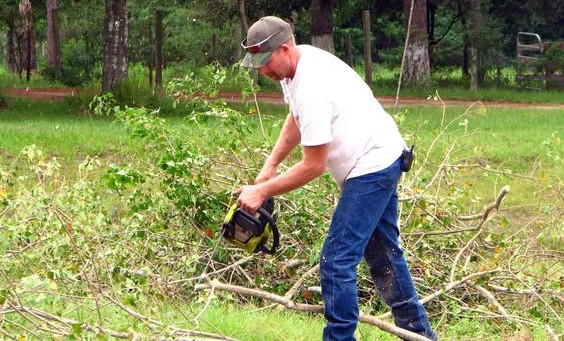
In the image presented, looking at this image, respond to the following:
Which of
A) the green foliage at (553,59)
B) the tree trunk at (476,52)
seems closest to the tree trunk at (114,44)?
the tree trunk at (476,52)

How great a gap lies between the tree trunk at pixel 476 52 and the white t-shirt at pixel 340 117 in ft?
67.6

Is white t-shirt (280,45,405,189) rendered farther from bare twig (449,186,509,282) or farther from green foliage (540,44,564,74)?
green foliage (540,44,564,74)

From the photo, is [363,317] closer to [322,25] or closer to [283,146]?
[283,146]

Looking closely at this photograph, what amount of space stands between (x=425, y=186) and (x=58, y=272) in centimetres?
323

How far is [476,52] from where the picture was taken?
2672cm

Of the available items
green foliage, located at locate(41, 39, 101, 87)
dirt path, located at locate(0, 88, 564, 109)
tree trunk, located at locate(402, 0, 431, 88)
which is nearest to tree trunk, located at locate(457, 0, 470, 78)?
tree trunk, located at locate(402, 0, 431, 88)

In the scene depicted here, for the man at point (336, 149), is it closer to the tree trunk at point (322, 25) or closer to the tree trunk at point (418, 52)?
the tree trunk at point (322, 25)

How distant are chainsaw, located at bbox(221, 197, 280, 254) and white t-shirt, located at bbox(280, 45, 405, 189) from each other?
16.6 inches

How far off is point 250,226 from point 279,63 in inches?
33.8

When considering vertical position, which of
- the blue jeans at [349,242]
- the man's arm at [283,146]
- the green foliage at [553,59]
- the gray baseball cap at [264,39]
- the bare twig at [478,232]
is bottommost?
the green foliage at [553,59]

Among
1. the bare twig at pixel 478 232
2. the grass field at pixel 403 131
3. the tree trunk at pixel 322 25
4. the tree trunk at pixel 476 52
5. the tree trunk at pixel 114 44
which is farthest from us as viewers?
the tree trunk at pixel 476 52

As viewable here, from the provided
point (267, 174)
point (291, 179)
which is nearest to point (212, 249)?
point (267, 174)

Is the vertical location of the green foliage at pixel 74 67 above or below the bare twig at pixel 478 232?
below

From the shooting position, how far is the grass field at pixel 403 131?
22.3ft
